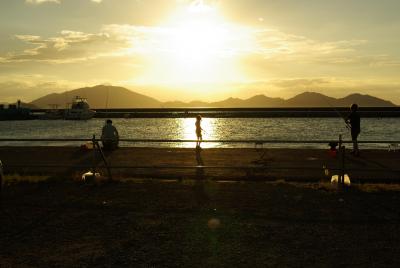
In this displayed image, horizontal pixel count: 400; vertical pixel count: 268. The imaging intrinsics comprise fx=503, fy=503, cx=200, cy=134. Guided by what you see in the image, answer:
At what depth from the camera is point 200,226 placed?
9.07 metres

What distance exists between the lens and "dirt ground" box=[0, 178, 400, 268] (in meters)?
7.21

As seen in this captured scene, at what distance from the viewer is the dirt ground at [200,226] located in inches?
284

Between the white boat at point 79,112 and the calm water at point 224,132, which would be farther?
the white boat at point 79,112

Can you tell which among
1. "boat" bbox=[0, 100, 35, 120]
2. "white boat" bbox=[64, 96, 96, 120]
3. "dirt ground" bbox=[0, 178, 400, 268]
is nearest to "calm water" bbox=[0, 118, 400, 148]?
"white boat" bbox=[64, 96, 96, 120]

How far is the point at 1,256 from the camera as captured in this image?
734cm

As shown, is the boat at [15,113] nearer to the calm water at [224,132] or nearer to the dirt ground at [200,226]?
the calm water at [224,132]

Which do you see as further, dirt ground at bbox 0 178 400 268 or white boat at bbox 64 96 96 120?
white boat at bbox 64 96 96 120

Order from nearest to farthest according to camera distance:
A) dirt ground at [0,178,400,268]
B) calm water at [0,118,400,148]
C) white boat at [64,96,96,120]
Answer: dirt ground at [0,178,400,268], calm water at [0,118,400,148], white boat at [64,96,96,120]

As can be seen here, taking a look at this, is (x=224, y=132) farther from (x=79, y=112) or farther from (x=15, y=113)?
(x=15, y=113)

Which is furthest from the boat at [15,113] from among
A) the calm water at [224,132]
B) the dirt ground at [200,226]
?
the dirt ground at [200,226]

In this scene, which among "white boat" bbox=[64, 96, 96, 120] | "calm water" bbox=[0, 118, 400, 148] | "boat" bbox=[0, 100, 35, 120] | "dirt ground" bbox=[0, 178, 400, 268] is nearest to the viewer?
"dirt ground" bbox=[0, 178, 400, 268]

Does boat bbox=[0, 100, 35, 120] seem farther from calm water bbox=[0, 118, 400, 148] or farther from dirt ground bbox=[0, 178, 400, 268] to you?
dirt ground bbox=[0, 178, 400, 268]

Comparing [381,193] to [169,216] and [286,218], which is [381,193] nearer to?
[286,218]

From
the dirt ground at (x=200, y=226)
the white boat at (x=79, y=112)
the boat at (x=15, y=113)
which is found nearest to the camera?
the dirt ground at (x=200, y=226)
